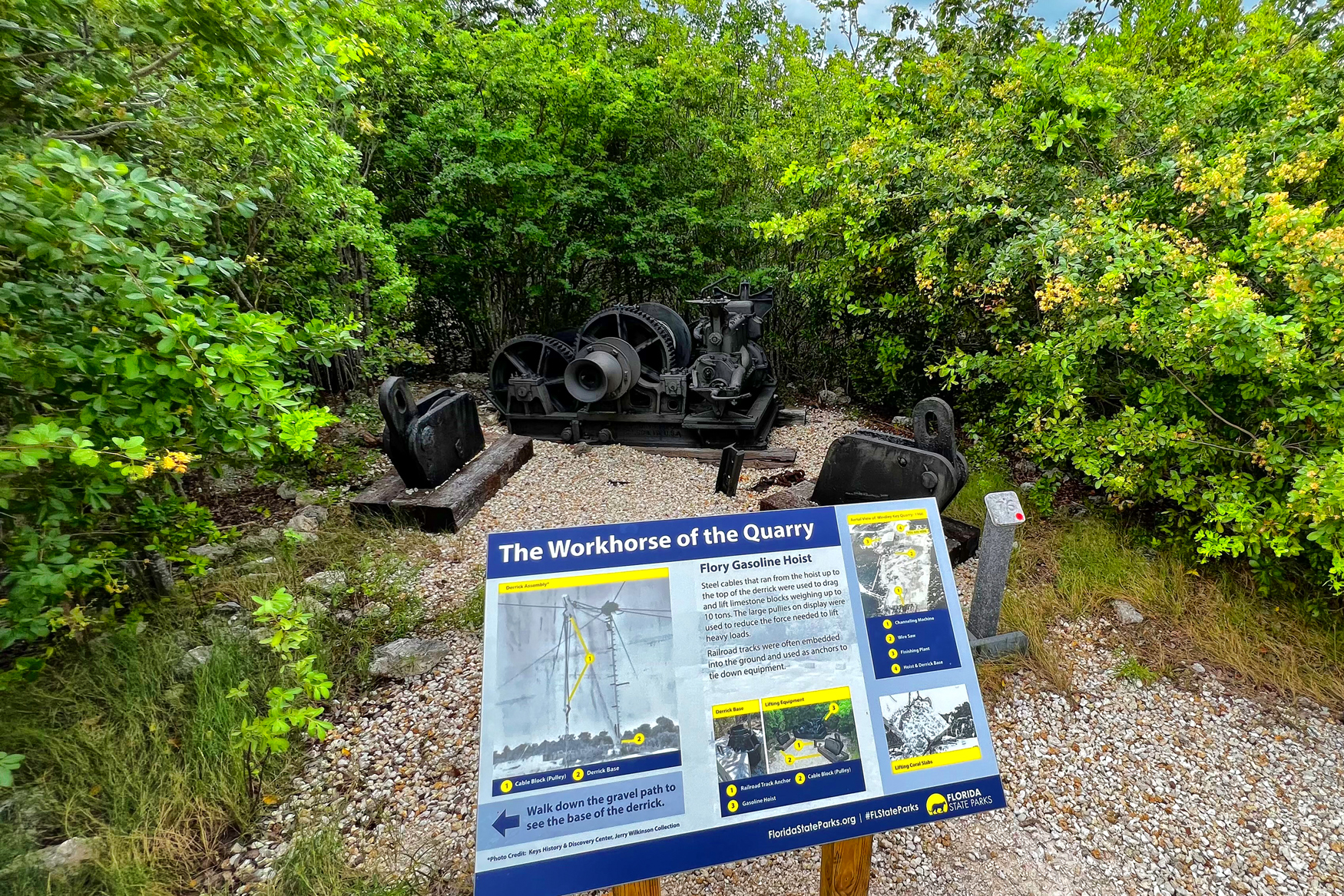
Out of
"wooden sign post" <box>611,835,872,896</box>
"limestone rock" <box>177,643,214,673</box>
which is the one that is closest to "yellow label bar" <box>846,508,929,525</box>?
"wooden sign post" <box>611,835,872,896</box>

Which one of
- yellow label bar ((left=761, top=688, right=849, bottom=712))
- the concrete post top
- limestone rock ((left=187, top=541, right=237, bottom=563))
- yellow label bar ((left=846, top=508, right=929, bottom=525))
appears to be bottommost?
limestone rock ((left=187, top=541, right=237, bottom=563))

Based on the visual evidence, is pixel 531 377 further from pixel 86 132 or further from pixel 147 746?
pixel 147 746

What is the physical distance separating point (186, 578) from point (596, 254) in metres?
6.00

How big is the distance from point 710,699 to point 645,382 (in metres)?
4.98

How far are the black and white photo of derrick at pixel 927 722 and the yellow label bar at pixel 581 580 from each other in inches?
30.7

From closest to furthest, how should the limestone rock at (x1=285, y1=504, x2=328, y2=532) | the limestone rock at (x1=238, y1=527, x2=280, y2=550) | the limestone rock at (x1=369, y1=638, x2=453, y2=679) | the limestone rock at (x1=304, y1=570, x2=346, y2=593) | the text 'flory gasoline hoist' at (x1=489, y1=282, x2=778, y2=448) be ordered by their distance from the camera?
the limestone rock at (x1=369, y1=638, x2=453, y2=679) < the limestone rock at (x1=304, y1=570, x2=346, y2=593) < the limestone rock at (x1=238, y1=527, x2=280, y2=550) < the limestone rock at (x1=285, y1=504, x2=328, y2=532) < the text 'flory gasoline hoist' at (x1=489, y1=282, x2=778, y2=448)

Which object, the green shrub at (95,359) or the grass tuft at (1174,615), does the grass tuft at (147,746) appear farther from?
the grass tuft at (1174,615)

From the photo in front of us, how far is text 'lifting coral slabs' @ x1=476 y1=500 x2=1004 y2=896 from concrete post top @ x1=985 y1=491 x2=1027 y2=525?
48.9 inches

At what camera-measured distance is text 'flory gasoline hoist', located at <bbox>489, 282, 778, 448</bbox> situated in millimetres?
5988

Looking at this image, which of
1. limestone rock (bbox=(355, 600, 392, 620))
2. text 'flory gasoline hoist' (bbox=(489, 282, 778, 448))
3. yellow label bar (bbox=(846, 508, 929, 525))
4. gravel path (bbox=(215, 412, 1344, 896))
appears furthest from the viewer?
text 'flory gasoline hoist' (bbox=(489, 282, 778, 448))

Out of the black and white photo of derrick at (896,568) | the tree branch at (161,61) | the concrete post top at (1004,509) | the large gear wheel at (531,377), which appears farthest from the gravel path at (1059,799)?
the large gear wheel at (531,377)

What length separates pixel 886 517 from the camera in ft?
5.85

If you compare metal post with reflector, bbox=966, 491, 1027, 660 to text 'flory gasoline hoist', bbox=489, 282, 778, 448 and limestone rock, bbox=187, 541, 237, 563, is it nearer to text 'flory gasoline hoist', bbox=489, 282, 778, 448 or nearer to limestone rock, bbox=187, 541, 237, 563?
text 'flory gasoline hoist', bbox=489, 282, 778, 448

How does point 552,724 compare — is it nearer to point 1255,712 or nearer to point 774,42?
point 1255,712
